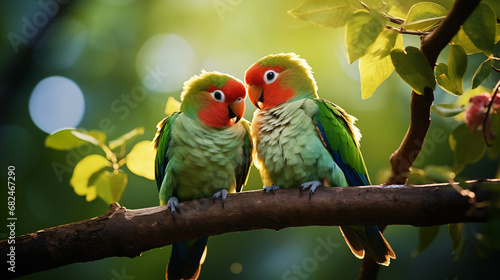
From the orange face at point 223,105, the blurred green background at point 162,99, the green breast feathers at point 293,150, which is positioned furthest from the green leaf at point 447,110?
the blurred green background at point 162,99

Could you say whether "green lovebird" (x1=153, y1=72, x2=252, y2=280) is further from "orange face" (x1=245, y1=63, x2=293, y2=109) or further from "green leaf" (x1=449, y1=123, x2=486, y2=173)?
"green leaf" (x1=449, y1=123, x2=486, y2=173)

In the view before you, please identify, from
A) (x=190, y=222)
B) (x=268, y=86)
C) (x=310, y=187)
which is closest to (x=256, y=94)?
(x=268, y=86)

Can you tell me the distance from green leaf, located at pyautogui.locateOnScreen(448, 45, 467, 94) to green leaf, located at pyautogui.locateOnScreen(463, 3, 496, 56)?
0.08 metres

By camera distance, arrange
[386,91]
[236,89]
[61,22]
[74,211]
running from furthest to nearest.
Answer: [386,91] < [74,211] < [61,22] < [236,89]

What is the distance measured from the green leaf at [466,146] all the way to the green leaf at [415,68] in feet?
0.54

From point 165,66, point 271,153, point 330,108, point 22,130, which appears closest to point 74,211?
point 22,130

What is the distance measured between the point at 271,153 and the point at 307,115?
1.01 ft

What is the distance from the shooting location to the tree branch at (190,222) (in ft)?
5.53

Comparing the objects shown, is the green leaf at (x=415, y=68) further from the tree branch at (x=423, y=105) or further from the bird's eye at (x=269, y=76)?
the bird's eye at (x=269, y=76)

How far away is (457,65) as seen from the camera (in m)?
1.25

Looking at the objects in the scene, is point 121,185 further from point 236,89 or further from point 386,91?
point 386,91

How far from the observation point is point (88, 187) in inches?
77.4

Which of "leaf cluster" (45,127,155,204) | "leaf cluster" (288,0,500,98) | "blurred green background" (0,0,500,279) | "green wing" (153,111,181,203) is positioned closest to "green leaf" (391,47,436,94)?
"leaf cluster" (288,0,500,98)

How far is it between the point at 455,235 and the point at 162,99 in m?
3.37
